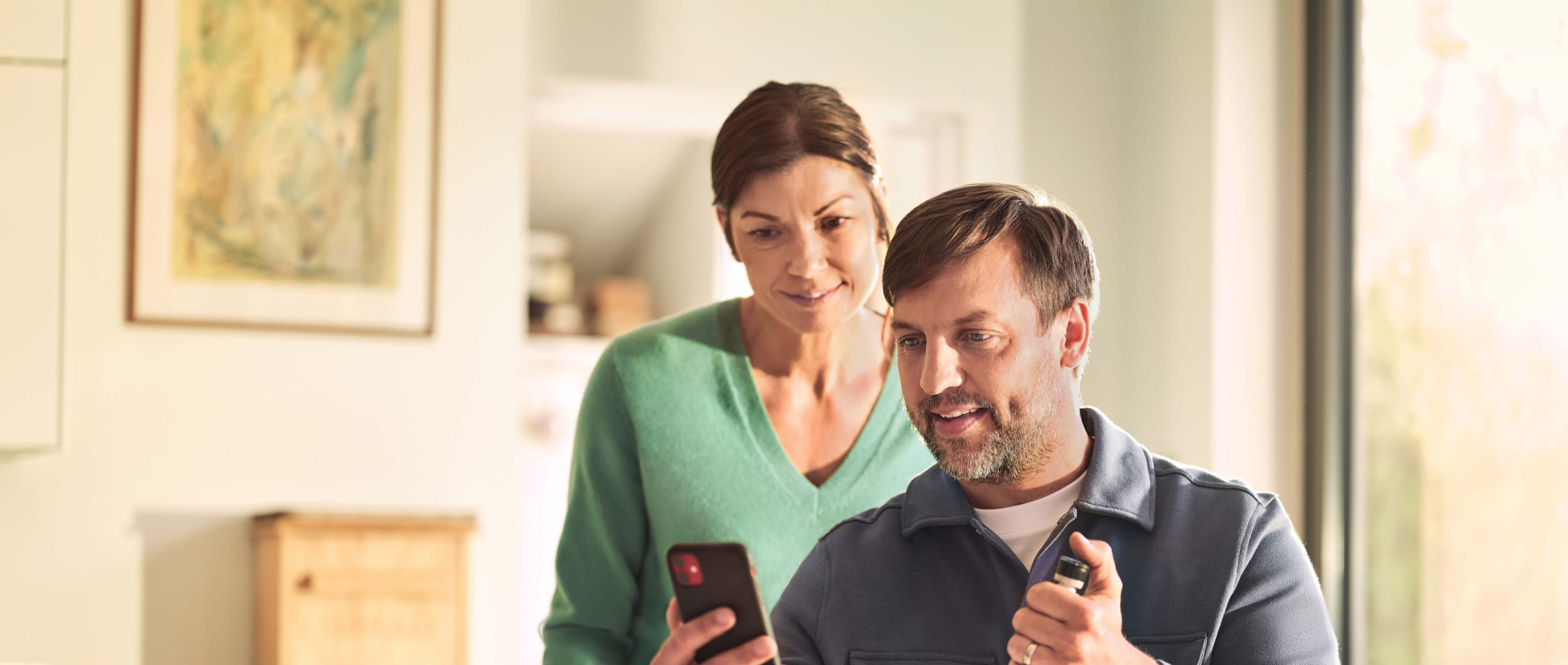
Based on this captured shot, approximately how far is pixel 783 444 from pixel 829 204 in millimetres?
325

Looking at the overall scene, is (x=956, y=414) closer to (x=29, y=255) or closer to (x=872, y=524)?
(x=872, y=524)

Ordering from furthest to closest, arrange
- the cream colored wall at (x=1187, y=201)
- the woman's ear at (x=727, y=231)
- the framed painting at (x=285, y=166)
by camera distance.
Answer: the cream colored wall at (x=1187, y=201), the framed painting at (x=285, y=166), the woman's ear at (x=727, y=231)

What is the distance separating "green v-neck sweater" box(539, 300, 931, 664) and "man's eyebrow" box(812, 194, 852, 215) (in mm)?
261

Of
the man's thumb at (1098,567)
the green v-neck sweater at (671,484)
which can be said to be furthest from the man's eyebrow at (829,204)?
the man's thumb at (1098,567)

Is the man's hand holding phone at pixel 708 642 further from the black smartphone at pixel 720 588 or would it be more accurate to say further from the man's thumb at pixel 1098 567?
the man's thumb at pixel 1098 567

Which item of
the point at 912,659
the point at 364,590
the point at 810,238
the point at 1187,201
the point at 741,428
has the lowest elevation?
the point at 364,590

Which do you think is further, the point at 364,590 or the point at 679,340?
the point at 364,590

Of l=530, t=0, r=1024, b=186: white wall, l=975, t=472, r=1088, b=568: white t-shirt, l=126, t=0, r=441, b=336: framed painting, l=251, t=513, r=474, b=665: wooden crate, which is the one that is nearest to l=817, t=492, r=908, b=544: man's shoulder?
l=975, t=472, r=1088, b=568: white t-shirt

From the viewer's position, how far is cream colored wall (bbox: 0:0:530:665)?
3.07 metres

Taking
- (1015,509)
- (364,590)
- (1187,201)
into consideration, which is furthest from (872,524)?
(1187,201)

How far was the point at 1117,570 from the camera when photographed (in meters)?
1.24

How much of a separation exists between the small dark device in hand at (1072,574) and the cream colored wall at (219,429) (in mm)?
2402

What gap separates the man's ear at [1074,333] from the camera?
1317 millimetres

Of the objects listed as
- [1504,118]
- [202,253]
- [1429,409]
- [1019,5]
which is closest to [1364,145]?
[1504,118]
